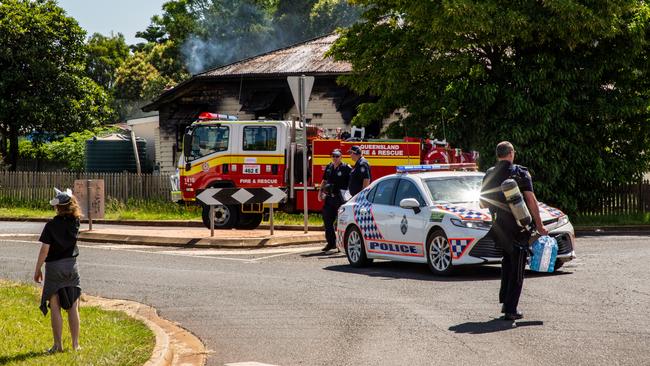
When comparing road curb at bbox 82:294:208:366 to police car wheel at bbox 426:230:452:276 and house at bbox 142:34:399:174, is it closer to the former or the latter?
police car wheel at bbox 426:230:452:276

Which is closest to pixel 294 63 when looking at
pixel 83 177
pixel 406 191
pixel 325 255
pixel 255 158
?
pixel 83 177

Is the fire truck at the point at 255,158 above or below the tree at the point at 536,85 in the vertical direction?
below

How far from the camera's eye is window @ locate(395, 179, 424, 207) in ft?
51.9

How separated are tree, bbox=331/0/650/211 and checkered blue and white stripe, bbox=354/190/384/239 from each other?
9903mm

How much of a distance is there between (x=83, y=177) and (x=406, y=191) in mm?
20847

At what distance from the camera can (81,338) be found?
34.2 feet

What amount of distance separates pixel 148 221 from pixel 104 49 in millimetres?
66566

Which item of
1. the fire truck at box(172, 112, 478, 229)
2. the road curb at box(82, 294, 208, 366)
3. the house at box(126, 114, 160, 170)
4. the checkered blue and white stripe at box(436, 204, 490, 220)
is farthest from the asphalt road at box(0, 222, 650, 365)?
the house at box(126, 114, 160, 170)

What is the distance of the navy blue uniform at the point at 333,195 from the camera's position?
19344mm

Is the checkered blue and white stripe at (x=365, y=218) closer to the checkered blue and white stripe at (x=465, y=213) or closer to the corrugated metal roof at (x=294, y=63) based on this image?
the checkered blue and white stripe at (x=465, y=213)

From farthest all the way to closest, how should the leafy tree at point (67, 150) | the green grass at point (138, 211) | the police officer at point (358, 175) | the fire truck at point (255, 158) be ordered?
the leafy tree at point (67, 150)
the green grass at point (138, 211)
the fire truck at point (255, 158)
the police officer at point (358, 175)

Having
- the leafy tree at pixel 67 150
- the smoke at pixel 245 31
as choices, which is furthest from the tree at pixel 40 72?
the smoke at pixel 245 31

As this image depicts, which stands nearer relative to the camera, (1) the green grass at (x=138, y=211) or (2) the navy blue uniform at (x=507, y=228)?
(2) the navy blue uniform at (x=507, y=228)

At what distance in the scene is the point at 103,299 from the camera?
13.6 metres
